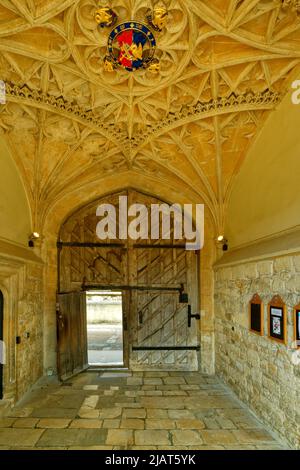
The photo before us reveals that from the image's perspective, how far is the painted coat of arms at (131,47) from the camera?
345cm

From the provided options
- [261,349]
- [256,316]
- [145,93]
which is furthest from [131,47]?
[261,349]

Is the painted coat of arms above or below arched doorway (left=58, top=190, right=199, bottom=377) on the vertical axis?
above

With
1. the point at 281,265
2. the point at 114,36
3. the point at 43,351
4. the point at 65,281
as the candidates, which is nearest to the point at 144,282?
the point at 65,281

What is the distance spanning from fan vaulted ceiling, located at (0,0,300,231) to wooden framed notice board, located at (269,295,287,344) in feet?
8.86

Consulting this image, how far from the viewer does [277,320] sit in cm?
Result: 374

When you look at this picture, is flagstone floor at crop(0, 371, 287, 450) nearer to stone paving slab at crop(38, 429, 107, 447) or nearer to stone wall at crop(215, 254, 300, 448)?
stone paving slab at crop(38, 429, 107, 447)

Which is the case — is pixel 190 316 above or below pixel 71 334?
above

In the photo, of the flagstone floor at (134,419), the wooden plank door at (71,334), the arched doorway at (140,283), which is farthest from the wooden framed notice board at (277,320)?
the wooden plank door at (71,334)

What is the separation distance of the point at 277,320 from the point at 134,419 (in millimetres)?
2300

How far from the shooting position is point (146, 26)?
344 centimetres

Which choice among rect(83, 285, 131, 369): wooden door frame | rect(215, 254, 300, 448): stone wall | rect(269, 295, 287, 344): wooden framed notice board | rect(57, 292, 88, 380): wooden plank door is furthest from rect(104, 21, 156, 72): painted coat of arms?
rect(83, 285, 131, 369): wooden door frame

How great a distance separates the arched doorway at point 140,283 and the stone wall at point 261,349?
82cm

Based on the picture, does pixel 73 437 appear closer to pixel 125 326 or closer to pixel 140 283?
pixel 125 326

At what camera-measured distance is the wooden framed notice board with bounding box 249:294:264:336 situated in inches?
166
